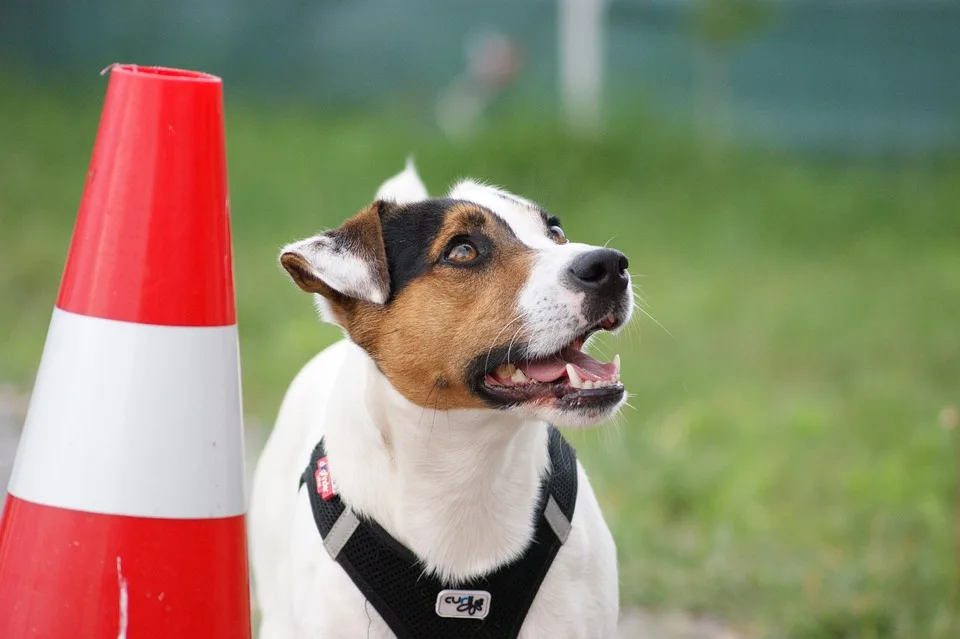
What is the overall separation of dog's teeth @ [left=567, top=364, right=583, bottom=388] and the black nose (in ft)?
Result: 0.61

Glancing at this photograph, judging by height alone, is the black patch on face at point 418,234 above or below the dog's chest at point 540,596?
above

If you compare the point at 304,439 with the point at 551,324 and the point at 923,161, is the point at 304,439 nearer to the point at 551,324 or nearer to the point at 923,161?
the point at 551,324

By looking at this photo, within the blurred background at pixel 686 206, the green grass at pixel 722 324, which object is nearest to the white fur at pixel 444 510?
the green grass at pixel 722 324

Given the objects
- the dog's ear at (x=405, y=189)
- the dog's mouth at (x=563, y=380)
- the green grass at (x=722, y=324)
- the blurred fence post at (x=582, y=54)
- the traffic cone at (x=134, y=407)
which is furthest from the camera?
the blurred fence post at (x=582, y=54)

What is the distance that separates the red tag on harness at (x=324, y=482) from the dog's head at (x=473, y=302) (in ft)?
1.01

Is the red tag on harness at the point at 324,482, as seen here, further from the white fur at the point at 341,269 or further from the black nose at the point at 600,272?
the black nose at the point at 600,272

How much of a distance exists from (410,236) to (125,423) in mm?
782

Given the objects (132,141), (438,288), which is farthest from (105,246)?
(438,288)

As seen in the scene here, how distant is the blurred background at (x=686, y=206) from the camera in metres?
5.11

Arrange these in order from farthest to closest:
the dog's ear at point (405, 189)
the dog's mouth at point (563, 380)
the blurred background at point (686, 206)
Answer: the blurred background at point (686, 206) → the dog's ear at point (405, 189) → the dog's mouth at point (563, 380)

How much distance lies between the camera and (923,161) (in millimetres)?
10742

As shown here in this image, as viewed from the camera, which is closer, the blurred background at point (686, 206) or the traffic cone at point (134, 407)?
the traffic cone at point (134, 407)

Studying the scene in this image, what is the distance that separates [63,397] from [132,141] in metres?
0.60

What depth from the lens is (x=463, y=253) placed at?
3.02 meters
